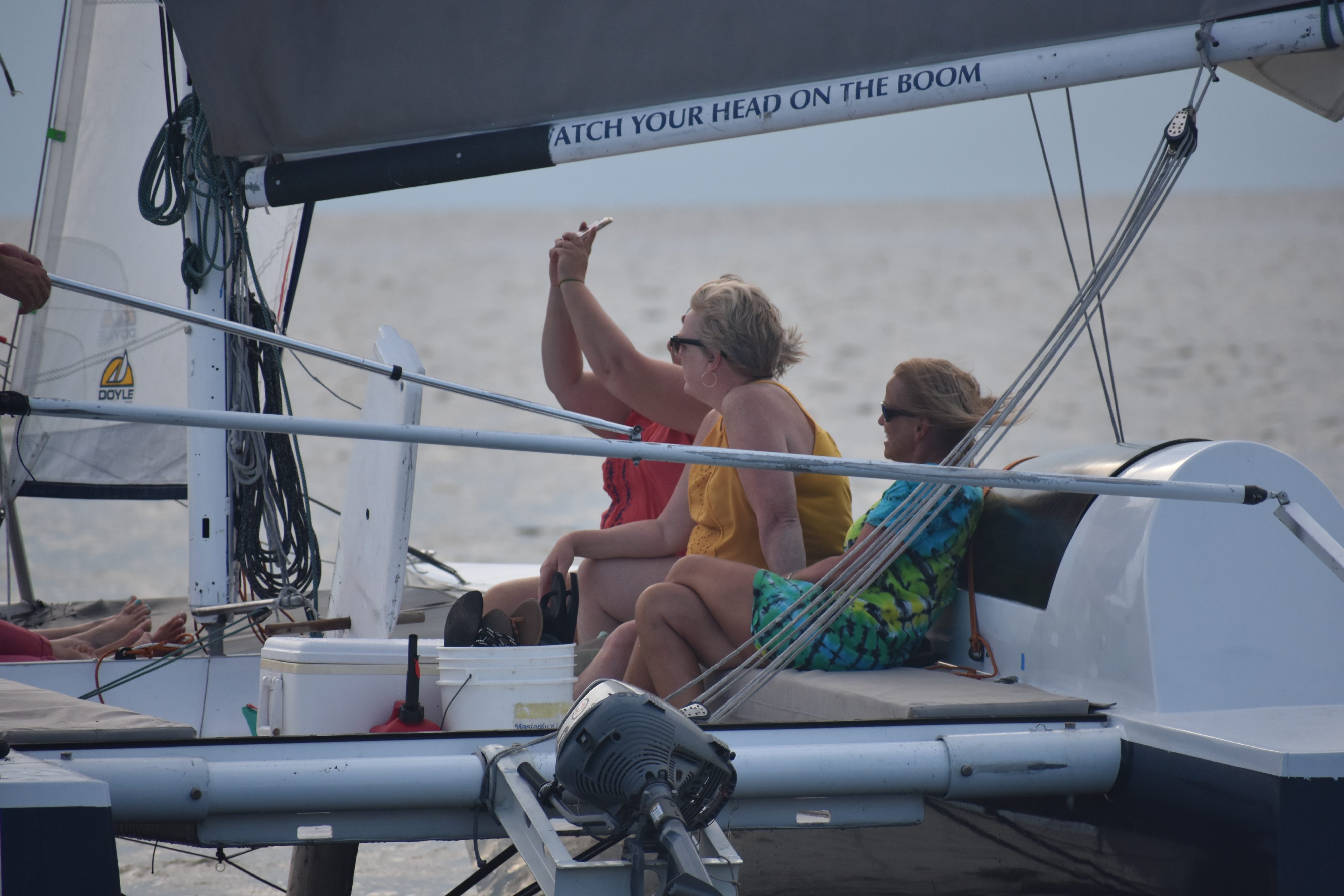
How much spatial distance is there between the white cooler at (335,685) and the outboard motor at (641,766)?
82 centimetres

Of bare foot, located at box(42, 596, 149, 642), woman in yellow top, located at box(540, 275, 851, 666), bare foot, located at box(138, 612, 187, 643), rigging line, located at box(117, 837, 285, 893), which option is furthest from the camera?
bare foot, located at box(42, 596, 149, 642)

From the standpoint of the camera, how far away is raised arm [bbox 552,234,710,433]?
123 inches

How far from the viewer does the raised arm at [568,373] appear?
3.41 m

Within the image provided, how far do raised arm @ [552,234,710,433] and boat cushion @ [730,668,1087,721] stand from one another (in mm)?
1031

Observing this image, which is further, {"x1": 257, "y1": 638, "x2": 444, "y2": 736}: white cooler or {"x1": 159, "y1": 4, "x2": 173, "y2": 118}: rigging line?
{"x1": 159, "y1": 4, "x2": 173, "y2": 118}: rigging line

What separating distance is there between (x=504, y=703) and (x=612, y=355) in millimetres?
1169

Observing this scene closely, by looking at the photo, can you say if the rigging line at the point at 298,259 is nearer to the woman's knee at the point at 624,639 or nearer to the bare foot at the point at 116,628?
the bare foot at the point at 116,628

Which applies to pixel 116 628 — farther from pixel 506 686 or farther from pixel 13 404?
pixel 13 404

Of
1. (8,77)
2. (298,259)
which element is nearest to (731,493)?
(298,259)

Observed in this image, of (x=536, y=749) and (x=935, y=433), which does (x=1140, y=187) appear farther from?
(x=536, y=749)

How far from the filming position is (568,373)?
3.58 m

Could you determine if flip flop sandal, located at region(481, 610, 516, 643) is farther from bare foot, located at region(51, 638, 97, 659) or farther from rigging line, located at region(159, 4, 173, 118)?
rigging line, located at region(159, 4, 173, 118)

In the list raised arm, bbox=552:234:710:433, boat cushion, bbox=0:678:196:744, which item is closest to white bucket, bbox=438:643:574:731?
boat cushion, bbox=0:678:196:744

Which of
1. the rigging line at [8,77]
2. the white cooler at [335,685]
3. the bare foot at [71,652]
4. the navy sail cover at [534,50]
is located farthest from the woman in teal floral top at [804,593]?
the rigging line at [8,77]
